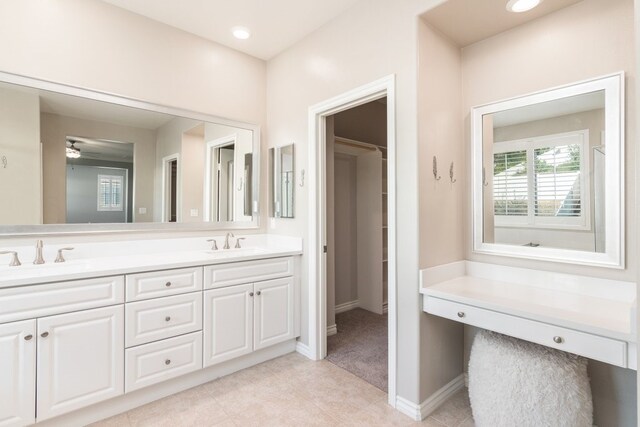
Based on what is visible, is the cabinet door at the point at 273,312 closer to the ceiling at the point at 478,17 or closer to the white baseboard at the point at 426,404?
the white baseboard at the point at 426,404

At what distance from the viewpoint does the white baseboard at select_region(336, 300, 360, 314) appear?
384cm

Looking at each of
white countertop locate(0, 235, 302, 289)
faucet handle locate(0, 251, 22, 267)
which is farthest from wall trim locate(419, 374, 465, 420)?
faucet handle locate(0, 251, 22, 267)

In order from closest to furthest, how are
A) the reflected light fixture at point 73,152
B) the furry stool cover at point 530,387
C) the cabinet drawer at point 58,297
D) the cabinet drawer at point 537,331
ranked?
the cabinet drawer at point 537,331, the furry stool cover at point 530,387, the cabinet drawer at point 58,297, the reflected light fixture at point 73,152

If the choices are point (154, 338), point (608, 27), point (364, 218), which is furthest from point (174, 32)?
point (608, 27)

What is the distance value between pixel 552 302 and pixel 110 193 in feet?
9.59

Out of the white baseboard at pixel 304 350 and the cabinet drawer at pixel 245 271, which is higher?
the cabinet drawer at pixel 245 271

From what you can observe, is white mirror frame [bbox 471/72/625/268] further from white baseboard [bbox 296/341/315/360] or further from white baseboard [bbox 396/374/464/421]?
white baseboard [bbox 296/341/315/360]

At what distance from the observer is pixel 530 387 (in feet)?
4.99

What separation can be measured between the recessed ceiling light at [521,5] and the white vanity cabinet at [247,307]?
2.31 metres

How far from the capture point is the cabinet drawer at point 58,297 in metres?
1.58

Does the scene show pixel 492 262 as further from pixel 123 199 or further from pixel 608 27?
pixel 123 199

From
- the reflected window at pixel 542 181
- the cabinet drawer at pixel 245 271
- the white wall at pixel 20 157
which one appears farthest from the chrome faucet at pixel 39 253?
the reflected window at pixel 542 181

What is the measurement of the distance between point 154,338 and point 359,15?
8.69 ft

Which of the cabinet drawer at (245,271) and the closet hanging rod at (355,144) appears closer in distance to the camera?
the cabinet drawer at (245,271)
